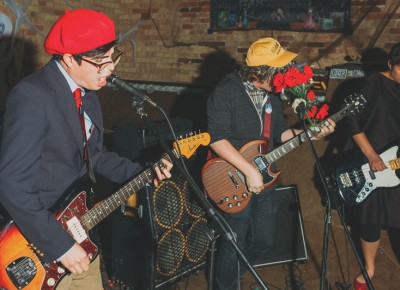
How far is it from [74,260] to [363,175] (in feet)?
8.52

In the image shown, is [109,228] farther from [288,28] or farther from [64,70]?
[288,28]

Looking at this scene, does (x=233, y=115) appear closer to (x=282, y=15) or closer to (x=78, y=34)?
(x=78, y=34)

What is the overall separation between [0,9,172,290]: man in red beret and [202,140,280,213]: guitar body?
1.13m

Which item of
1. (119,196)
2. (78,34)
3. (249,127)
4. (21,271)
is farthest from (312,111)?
(21,271)

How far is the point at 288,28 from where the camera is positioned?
17.3 feet

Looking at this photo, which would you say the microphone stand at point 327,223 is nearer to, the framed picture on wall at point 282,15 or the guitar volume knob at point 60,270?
the guitar volume knob at point 60,270

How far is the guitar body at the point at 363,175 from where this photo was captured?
11.5ft

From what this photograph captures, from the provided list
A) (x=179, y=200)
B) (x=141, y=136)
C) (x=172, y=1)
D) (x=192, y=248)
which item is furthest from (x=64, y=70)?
(x=172, y=1)

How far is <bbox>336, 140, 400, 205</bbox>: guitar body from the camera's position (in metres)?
3.52

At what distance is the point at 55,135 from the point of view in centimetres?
204

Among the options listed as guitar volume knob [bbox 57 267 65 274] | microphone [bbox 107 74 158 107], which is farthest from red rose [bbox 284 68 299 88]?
guitar volume knob [bbox 57 267 65 274]

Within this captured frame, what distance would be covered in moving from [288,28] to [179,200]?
9.57 ft

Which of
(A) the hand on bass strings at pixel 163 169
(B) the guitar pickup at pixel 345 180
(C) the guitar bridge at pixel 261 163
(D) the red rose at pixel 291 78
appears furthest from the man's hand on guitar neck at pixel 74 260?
(B) the guitar pickup at pixel 345 180

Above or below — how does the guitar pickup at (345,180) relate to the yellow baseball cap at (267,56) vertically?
below
